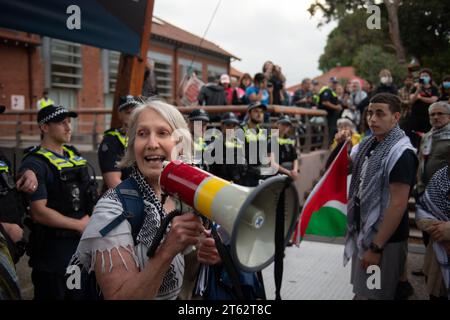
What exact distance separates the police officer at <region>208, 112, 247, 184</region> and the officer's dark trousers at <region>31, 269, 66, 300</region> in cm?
229

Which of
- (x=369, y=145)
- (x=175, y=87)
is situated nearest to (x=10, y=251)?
(x=369, y=145)

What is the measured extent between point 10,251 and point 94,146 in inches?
293

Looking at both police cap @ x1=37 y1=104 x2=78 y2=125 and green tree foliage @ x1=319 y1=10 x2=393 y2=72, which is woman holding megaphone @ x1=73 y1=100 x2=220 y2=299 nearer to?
police cap @ x1=37 y1=104 x2=78 y2=125

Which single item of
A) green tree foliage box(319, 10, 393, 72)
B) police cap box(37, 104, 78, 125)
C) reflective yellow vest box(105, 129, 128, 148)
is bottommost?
reflective yellow vest box(105, 129, 128, 148)

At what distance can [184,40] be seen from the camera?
2425 cm

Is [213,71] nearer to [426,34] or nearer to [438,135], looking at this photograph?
[426,34]

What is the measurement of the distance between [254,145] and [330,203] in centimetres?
192

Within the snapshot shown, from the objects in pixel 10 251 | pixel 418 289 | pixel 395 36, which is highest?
pixel 395 36

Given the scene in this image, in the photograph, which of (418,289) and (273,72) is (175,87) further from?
(418,289)

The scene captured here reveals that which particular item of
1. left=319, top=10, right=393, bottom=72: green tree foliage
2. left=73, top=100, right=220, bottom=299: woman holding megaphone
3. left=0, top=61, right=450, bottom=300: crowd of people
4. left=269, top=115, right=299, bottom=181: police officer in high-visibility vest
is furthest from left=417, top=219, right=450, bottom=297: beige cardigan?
left=319, top=10, right=393, bottom=72: green tree foliage

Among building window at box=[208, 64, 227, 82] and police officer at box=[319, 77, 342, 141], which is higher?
building window at box=[208, 64, 227, 82]

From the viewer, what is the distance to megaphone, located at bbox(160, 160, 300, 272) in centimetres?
121

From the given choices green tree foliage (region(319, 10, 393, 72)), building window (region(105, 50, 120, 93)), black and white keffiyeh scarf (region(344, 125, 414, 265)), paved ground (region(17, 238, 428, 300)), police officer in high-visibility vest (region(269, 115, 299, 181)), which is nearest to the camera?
black and white keffiyeh scarf (region(344, 125, 414, 265))

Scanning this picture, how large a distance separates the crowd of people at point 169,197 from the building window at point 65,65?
14.6 metres
